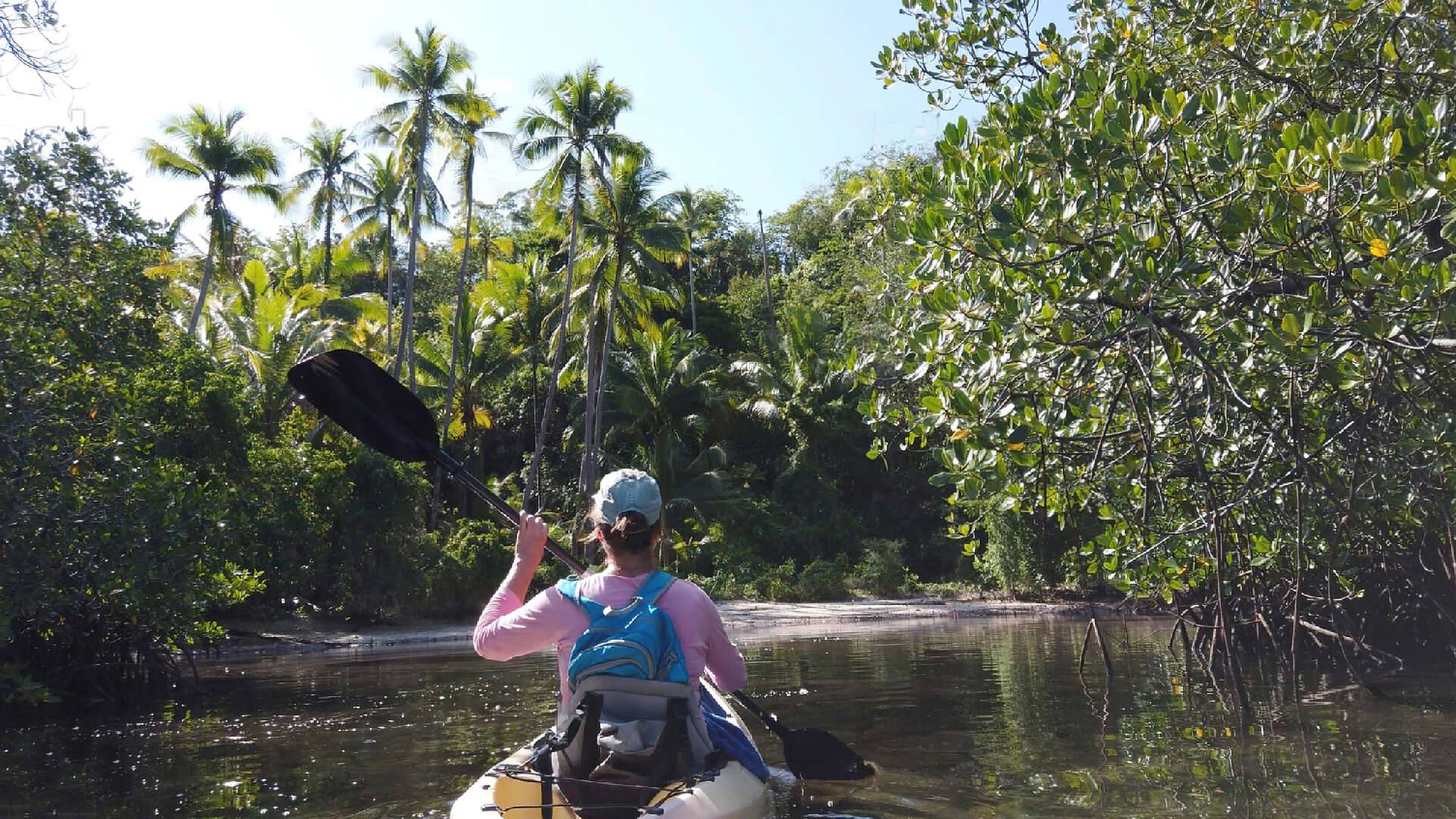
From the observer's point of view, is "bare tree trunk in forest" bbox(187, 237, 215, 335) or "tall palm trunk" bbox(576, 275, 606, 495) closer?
"bare tree trunk in forest" bbox(187, 237, 215, 335)

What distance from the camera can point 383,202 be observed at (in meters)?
29.5

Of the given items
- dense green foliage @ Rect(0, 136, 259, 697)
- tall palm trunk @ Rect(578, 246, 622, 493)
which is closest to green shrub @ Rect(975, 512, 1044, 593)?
tall palm trunk @ Rect(578, 246, 622, 493)

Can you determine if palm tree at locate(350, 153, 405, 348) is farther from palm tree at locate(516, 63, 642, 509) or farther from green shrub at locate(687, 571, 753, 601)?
green shrub at locate(687, 571, 753, 601)

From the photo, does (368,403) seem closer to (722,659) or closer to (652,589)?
(652,589)

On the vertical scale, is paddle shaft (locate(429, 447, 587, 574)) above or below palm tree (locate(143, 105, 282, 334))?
below

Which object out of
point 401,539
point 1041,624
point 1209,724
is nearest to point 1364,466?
point 1209,724

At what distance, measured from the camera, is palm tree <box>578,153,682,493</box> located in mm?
26453

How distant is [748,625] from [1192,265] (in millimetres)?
17726

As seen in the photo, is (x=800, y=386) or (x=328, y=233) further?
(x=328, y=233)

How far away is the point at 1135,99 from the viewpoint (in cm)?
532

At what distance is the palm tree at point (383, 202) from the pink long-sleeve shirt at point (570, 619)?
24.8 m

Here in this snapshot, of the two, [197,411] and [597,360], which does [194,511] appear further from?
[597,360]

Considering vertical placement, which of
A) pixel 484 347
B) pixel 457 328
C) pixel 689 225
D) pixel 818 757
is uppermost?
pixel 689 225

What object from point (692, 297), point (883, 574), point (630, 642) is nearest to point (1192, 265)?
point (630, 642)
